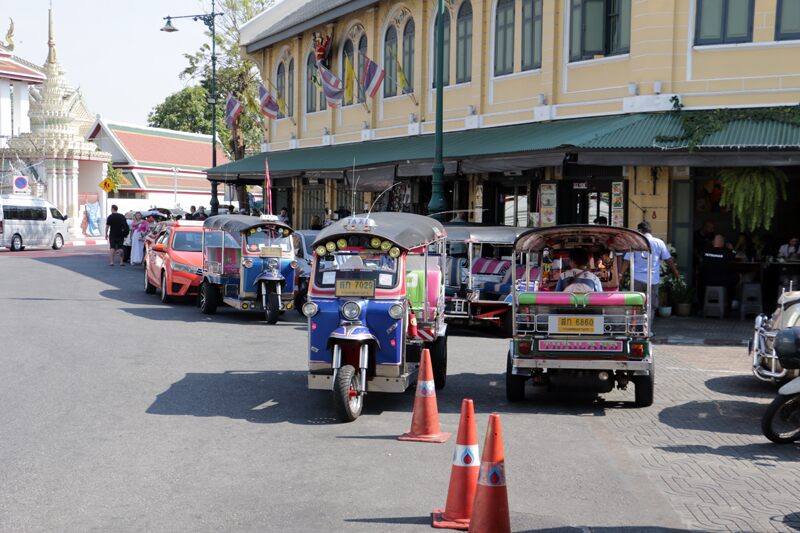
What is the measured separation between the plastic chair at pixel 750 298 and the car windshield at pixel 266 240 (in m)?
9.08

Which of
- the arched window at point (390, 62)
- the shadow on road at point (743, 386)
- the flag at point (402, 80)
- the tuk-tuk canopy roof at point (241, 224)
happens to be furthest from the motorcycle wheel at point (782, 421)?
the arched window at point (390, 62)

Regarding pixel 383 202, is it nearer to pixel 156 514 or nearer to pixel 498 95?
pixel 498 95

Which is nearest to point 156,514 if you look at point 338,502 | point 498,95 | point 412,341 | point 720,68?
point 338,502

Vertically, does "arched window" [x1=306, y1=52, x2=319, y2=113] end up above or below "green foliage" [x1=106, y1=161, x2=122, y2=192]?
above

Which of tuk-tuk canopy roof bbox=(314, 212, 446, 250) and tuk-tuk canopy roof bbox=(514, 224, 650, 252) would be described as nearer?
tuk-tuk canopy roof bbox=(314, 212, 446, 250)

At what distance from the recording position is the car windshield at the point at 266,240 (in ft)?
62.3

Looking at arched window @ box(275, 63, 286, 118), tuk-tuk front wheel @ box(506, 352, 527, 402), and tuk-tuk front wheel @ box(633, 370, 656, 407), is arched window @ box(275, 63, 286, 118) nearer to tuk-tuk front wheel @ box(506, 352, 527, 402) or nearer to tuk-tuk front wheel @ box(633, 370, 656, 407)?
tuk-tuk front wheel @ box(506, 352, 527, 402)

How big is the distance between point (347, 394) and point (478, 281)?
8.83 metres

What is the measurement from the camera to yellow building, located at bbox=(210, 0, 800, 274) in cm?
1930

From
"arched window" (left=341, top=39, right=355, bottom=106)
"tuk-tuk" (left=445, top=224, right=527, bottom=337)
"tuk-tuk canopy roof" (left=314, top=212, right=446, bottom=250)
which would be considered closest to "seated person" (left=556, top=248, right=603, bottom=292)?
"tuk-tuk canopy roof" (left=314, top=212, right=446, bottom=250)

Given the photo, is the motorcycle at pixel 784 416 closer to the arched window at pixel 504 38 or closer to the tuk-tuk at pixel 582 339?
the tuk-tuk at pixel 582 339

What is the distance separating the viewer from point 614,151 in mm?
19016

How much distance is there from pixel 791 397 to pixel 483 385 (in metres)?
4.10

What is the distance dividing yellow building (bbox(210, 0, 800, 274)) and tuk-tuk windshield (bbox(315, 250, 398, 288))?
880 centimetres
